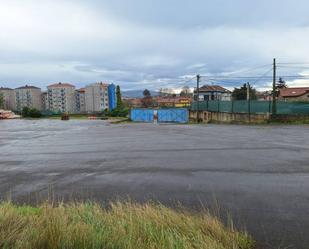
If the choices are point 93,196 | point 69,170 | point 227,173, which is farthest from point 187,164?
point 93,196

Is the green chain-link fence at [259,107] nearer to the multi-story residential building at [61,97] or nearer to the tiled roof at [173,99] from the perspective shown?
the tiled roof at [173,99]

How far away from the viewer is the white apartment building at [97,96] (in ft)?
486

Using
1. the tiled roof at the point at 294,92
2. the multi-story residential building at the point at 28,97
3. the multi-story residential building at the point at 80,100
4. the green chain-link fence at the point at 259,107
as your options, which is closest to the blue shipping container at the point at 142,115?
the green chain-link fence at the point at 259,107

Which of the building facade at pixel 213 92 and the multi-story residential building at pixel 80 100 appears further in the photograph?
the multi-story residential building at pixel 80 100

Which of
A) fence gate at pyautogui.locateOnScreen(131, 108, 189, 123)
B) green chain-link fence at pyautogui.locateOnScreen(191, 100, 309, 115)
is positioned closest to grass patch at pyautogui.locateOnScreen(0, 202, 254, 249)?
green chain-link fence at pyautogui.locateOnScreen(191, 100, 309, 115)

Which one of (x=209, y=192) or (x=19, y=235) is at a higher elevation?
(x=19, y=235)

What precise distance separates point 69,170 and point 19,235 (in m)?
7.54

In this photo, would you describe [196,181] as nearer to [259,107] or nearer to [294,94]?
[259,107]

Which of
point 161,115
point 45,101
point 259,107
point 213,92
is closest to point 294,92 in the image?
point 213,92

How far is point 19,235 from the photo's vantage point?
453cm

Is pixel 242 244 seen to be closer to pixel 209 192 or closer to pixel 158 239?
pixel 158 239

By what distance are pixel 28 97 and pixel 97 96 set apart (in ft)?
112

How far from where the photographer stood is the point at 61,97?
509 ft

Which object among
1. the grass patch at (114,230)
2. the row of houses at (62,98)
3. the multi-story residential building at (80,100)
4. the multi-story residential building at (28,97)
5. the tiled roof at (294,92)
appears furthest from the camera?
the multi-story residential building at (28,97)
